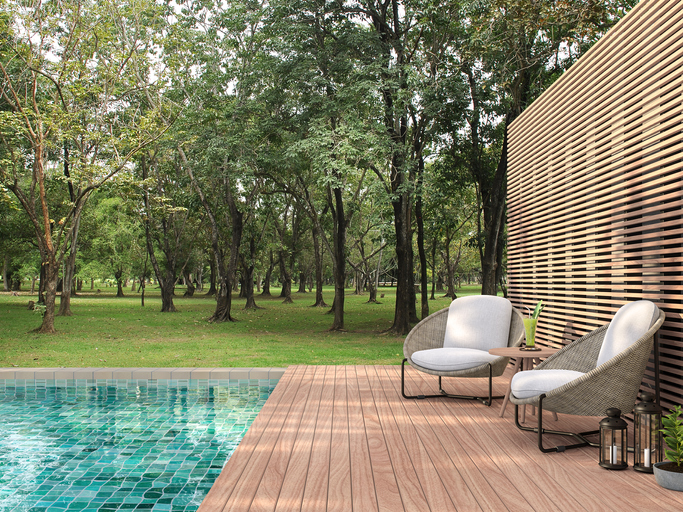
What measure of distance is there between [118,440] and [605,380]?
11.9ft

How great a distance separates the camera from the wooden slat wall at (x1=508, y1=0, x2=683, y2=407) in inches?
135

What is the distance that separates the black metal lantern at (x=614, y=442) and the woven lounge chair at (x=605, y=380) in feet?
0.68

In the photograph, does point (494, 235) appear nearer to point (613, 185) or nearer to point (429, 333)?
point (429, 333)

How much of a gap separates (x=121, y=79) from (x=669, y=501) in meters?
13.7

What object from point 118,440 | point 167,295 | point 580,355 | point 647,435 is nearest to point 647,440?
point 647,435

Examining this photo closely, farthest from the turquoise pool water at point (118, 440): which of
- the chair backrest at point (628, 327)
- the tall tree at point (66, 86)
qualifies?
the tall tree at point (66, 86)

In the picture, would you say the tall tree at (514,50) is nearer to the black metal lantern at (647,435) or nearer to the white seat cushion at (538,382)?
the white seat cushion at (538,382)

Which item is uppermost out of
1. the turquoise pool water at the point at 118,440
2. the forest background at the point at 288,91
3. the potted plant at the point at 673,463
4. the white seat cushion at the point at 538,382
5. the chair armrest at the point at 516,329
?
the forest background at the point at 288,91

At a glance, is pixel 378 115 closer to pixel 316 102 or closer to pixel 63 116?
pixel 316 102

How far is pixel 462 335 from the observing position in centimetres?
527

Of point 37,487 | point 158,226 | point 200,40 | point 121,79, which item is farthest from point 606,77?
point 158,226

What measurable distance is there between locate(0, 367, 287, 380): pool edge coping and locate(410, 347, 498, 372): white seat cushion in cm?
223

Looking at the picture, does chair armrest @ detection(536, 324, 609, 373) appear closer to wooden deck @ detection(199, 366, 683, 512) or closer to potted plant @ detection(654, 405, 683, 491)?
wooden deck @ detection(199, 366, 683, 512)

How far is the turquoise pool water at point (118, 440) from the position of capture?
329 centimetres
